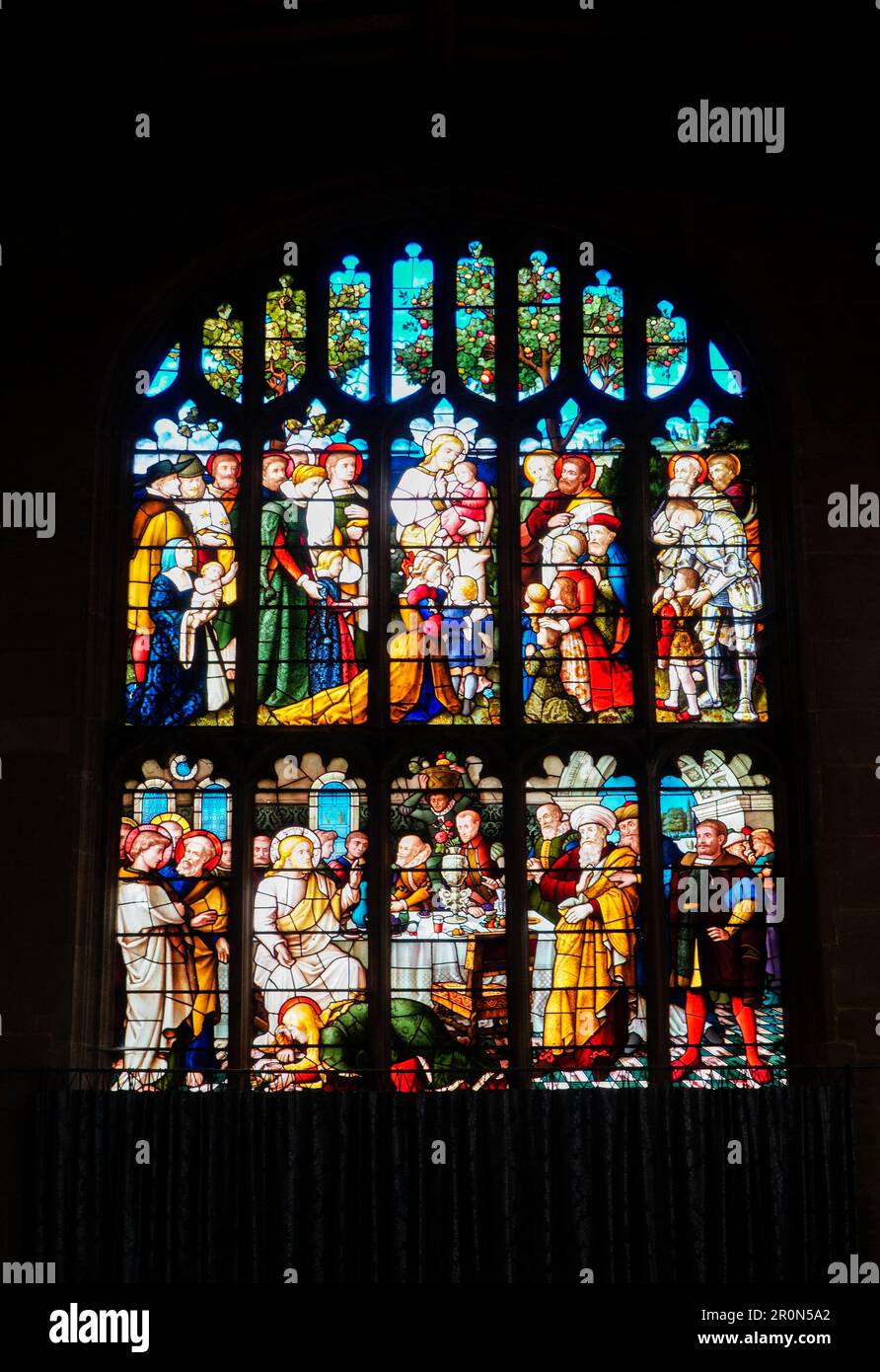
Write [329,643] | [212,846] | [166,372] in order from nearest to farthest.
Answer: [212,846]
[329,643]
[166,372]

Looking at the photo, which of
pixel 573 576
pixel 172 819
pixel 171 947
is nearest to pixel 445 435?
pixel 573 576

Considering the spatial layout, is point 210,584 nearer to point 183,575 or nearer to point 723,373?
point 183,575

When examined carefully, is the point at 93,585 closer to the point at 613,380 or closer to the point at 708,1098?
the point at 613,380

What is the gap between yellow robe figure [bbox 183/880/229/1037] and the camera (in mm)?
11156

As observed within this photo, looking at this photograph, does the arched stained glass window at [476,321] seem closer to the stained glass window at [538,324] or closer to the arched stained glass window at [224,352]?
the stained glass window at [538,324]

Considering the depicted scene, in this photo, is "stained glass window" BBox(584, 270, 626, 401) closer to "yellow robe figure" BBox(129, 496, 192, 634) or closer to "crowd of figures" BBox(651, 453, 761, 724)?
"crowd of figures" BBox(651, 453, 761, 724)

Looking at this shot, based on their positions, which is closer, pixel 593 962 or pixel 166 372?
pixel 593 962

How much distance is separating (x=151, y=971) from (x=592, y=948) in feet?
8.52

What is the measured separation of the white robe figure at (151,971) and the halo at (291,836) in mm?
653

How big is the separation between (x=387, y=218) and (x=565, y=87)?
1.42 m

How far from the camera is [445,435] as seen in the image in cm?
1220

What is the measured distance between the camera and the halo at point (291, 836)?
1141 cm

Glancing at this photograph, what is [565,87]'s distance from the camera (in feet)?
39.1

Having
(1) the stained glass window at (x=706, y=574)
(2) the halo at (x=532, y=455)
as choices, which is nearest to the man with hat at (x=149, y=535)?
(2) the halo at (x=532, y=455)
